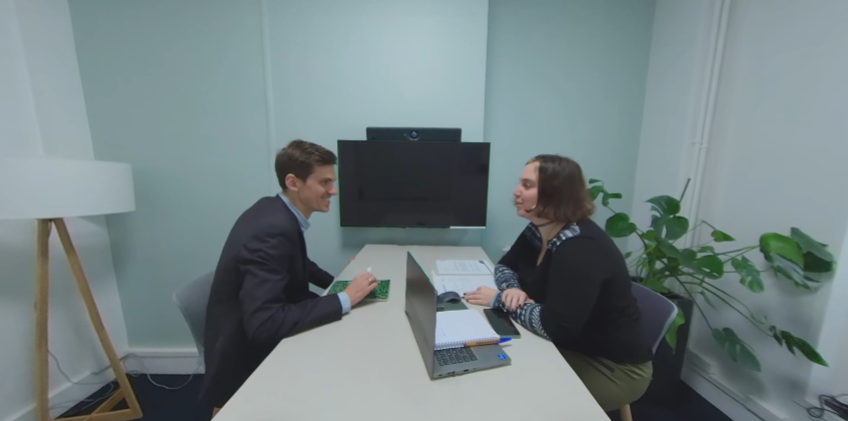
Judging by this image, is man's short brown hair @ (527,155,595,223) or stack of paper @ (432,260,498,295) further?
stack of paper @ (432,260,498,295)

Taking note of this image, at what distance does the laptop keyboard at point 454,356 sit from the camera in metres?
0.83

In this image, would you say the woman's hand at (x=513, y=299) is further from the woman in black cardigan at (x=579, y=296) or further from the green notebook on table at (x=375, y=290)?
the green notebook on table at (x=375, y=290)

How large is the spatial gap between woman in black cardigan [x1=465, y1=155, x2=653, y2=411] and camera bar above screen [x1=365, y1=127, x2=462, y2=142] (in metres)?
0.87

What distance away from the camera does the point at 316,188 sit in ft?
4.22

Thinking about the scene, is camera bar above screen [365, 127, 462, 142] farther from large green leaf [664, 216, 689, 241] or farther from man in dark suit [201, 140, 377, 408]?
large green leaf [664, 216, 689, 241]

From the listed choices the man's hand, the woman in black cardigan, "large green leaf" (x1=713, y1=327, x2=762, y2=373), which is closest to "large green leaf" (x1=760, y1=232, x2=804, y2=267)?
"large green leaf" (x1=713, y1=327, x2=762, y2=373)

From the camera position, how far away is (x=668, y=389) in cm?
173

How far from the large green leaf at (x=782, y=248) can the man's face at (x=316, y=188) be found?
6.24 feet

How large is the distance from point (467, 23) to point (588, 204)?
1.47m

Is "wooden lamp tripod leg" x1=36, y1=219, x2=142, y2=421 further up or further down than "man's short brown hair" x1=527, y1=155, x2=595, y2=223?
further down

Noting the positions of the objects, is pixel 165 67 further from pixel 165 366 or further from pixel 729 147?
pixel 729 147

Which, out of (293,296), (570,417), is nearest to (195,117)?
(293,296)

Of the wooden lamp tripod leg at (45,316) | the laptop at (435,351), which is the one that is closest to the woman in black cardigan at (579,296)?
the laptop at (435,351)

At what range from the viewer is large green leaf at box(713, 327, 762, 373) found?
1.37 metres
